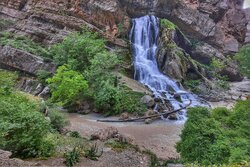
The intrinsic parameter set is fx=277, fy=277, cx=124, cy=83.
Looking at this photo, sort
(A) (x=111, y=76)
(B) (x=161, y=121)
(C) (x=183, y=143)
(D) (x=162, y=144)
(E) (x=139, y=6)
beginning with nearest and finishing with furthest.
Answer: (C) (x=183, y=143)
(D) (x=162, y=144)
(B) (x=161, y=121)
(A) (x=111, y=76)
(E) (x=139, y=6)

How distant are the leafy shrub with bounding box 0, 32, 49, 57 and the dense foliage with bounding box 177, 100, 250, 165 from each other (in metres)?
25.9

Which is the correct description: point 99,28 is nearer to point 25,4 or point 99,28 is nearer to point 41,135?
point 25,4

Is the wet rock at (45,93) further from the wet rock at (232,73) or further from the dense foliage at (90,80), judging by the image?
the wet rock at (232,73)

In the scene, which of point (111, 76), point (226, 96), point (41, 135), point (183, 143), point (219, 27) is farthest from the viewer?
point (219, 27)

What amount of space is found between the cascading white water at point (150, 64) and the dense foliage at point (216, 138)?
1659cm

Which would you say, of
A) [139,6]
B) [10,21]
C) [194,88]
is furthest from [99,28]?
[194,88]

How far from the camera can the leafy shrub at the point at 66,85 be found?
2616 cm

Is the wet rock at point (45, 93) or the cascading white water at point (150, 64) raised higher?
the cascading white water at point (150, 64)

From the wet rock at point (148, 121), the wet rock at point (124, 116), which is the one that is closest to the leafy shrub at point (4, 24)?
the wet rock at point (124, 116)

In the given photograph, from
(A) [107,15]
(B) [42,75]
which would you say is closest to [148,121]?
(B) [42,75]

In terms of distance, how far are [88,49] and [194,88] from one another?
52.2 feet

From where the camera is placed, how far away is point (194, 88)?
37.9 m

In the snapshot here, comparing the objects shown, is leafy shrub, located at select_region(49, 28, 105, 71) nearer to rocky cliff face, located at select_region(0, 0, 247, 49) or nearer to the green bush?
rocky cliff face, located at select_region(0, 0, 247, 49)

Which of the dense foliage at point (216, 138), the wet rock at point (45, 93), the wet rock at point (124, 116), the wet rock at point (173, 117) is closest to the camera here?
the dense foliage at point (216, 138)
